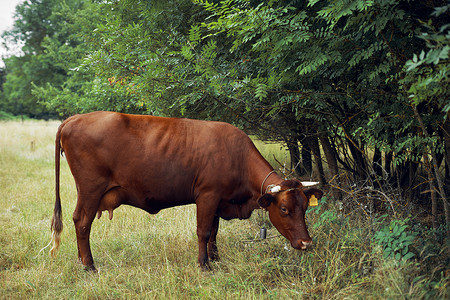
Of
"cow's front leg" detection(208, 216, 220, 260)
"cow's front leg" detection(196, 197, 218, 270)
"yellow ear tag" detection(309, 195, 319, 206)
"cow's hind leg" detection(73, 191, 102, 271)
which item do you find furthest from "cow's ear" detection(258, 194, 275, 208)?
"cow's hind leg" detection(73, 191, 102, 271)

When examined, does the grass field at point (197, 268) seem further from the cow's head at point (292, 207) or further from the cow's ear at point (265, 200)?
the cow's ear at point (265, 200)

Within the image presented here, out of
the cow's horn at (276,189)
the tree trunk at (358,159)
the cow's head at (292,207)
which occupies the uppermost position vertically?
the cow's horn at (276,189)

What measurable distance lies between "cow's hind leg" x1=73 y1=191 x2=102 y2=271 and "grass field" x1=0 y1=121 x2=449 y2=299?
0.41ft

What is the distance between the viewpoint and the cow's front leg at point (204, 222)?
417cm

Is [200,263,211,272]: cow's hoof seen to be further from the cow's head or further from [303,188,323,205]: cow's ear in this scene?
[303,188,323,205]: cow's ear

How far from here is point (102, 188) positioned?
4234mm

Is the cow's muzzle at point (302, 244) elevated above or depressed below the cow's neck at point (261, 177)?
below

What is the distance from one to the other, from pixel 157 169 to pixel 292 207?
5.12 ft

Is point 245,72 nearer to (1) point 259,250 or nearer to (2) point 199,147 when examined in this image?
(2) point 199,147

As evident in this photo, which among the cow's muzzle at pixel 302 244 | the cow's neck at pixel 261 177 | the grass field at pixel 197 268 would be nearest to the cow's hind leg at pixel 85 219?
the grass field at pixel 197 268

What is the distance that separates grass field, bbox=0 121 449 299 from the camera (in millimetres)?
3279

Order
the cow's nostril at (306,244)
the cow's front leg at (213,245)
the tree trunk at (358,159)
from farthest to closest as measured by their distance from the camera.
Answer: the tree trunk at (358,159) → the cow's front leg at (213,245) → the cow's nostril at (306,244)

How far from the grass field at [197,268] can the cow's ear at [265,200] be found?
22.6 inches

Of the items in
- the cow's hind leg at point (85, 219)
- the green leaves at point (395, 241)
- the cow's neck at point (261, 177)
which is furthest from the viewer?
the cow's hind leg at point (85, 219)
